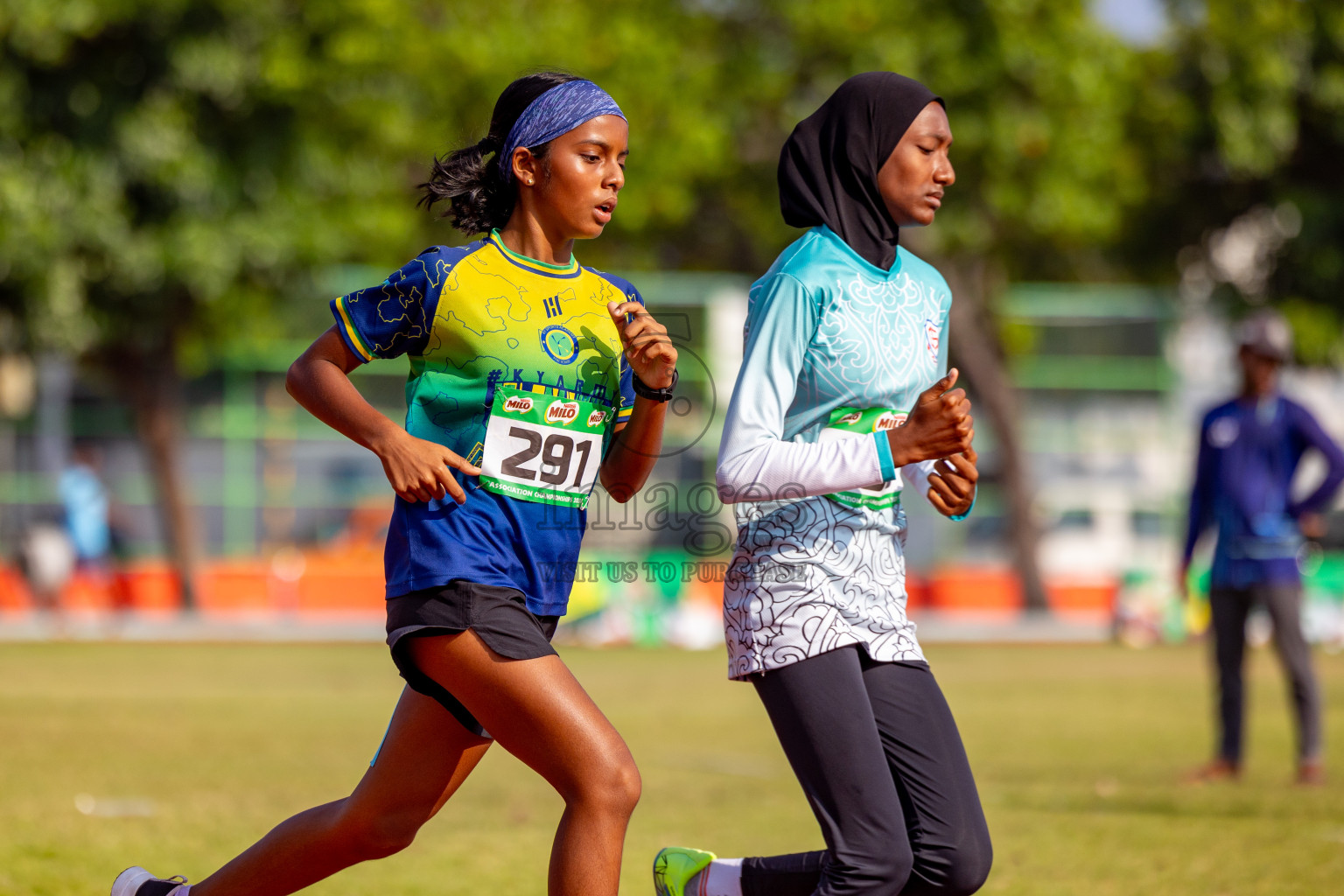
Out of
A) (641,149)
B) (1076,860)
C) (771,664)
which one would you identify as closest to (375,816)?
(771,664)

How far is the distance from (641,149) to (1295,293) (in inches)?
379

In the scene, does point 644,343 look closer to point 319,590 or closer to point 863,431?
point 863,431

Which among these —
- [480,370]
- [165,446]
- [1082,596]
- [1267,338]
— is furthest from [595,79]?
[480,370]

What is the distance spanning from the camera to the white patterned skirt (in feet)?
12.9

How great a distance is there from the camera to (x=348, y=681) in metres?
15.3

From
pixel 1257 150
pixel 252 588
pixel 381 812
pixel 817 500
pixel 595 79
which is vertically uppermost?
pixel 595 79

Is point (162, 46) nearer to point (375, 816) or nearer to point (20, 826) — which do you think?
point (20, 826)

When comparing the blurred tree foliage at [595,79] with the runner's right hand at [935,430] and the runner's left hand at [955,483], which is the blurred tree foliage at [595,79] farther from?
the runner's right hand at [935,430]

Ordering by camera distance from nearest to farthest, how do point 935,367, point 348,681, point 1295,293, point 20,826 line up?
point 935,367 → point 20,826 → point 348,681 → point 1295,293

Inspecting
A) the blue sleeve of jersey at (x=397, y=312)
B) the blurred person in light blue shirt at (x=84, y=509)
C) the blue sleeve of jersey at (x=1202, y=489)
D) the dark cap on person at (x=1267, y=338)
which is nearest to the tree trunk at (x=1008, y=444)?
the blurred person in light blue shirt at (x=84, y=509)

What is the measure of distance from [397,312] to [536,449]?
1.51 ft

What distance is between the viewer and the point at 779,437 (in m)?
3.89

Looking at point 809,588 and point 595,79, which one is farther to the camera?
point 595,79

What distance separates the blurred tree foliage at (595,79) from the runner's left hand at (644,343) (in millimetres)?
17317
